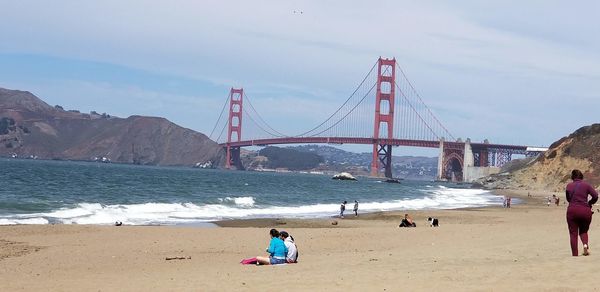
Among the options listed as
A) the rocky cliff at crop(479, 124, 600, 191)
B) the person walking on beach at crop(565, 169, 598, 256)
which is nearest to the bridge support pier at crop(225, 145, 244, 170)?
the rocky cliff at crop(479, 124, 600, 191)

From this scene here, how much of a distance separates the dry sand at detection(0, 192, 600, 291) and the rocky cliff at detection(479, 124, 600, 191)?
51.2 meters

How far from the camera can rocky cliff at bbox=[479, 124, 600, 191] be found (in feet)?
219

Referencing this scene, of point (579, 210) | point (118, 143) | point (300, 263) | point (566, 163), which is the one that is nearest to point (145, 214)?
point (300, 263)

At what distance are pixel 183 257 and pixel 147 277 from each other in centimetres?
274

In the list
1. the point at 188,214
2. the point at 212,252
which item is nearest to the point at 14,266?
the point at 212,252

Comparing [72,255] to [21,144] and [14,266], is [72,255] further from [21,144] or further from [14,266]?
Result: [21,144]

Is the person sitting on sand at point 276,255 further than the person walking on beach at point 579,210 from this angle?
Yes

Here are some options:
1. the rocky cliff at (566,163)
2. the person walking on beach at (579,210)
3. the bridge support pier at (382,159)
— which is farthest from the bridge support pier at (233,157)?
the person walking on beach at (579,210)

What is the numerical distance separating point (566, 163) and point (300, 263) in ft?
212

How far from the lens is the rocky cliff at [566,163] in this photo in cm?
6681

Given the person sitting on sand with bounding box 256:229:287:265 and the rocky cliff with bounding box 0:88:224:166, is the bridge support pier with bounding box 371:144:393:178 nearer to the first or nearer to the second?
the rocky cliff with bounding box 0:88:224:166

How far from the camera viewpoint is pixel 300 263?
1110 cm

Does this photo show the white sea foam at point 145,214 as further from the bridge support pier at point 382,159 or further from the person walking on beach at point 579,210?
the bridge support pier at point 382,159

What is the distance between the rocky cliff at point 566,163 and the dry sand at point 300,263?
51220mm
